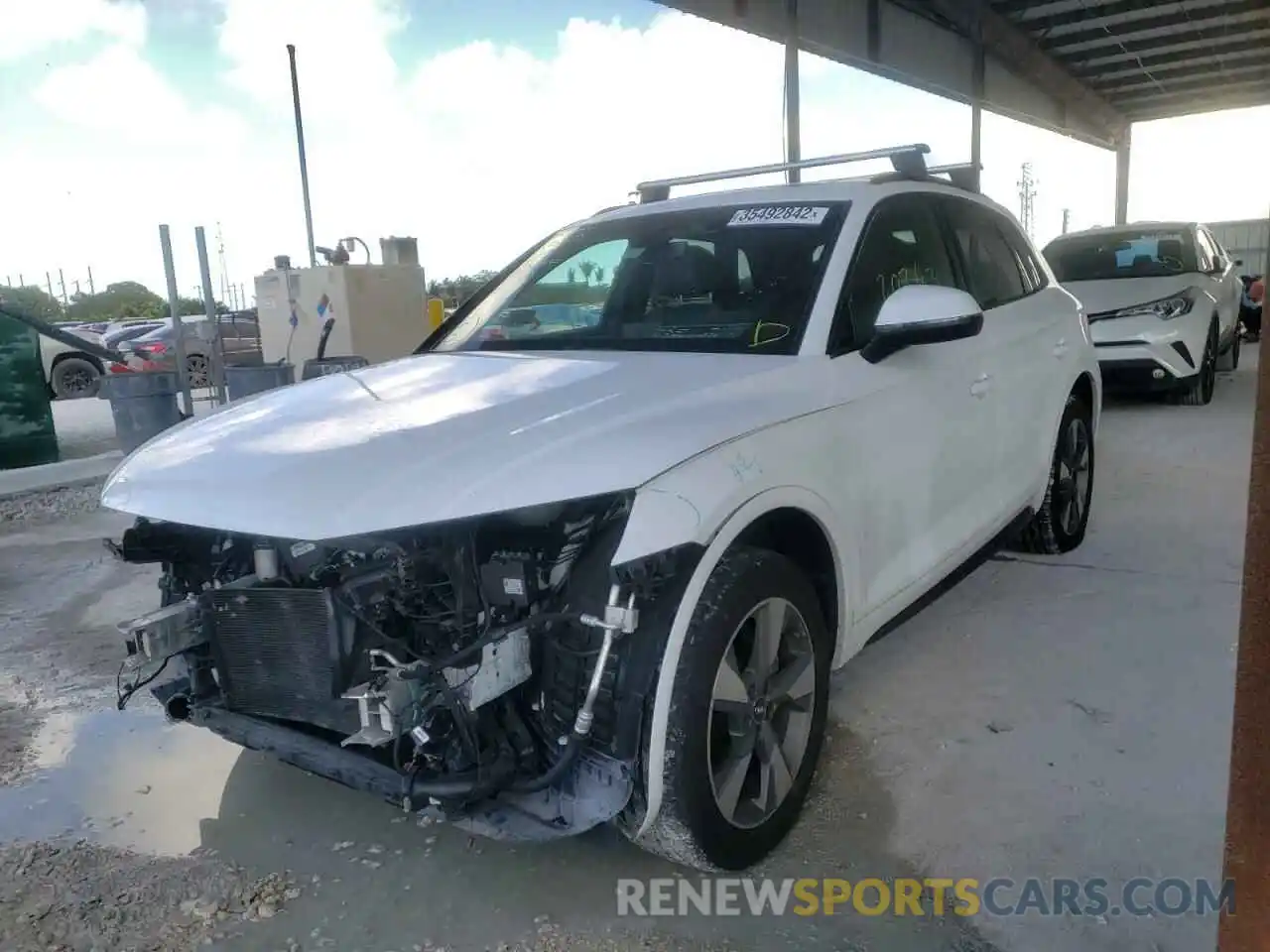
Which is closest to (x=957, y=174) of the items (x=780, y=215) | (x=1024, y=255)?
(x=1024, y=255)

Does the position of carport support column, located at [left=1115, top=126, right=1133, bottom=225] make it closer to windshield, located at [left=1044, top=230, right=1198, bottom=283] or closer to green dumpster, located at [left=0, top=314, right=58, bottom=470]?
windshield, located at [left=1044, top=230, right=1198, bottom=283]

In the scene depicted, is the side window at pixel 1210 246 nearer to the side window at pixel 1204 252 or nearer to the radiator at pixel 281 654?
the side window at pixel 1204 252

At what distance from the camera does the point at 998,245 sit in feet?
13.9

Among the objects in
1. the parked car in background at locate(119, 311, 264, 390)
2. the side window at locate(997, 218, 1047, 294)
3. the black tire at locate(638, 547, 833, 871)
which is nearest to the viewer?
the black tire at locate(638, 547, 833, 871)

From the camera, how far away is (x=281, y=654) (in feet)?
7.66

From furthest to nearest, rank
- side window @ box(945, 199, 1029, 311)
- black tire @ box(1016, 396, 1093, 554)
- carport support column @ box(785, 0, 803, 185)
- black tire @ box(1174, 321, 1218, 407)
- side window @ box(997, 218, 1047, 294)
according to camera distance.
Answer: carport support column @ box(785, 0, 803, 185) < black tire @ box(1174, 321, 1218, 407) < black tire @ box(1016, 396, 1093, 554) < side window @ box(997, 218, 1047, 294) < side window @ box(945, 199, 1029, 311)

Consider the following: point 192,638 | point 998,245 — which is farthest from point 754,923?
point 998,245

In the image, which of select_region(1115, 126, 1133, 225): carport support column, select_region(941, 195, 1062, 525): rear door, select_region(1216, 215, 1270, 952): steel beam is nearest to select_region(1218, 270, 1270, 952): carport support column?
select_region(1216, 215, 1270, 952): steel beam

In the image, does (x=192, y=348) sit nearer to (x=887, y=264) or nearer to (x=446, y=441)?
(x=887, y=264)

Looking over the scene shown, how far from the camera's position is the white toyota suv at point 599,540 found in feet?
6.75

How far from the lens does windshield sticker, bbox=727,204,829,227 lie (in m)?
3.12

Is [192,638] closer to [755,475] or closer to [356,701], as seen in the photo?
[356,701]

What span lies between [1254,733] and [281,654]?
197cm

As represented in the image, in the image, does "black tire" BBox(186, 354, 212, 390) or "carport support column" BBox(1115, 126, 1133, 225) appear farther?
"carport support column" BBox(1115, 126, 1133, 225)
